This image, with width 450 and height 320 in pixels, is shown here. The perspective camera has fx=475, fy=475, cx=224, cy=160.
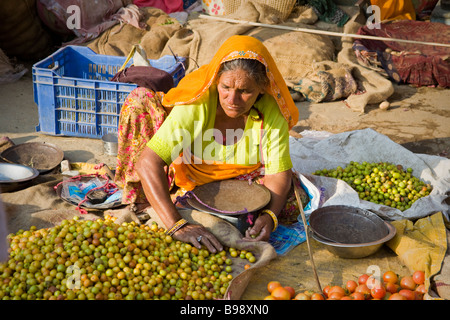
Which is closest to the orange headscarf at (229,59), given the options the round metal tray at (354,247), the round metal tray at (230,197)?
the round metal tray at (230,197)

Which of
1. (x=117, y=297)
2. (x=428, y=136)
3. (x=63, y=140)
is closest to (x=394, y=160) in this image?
(x=428, y=136)

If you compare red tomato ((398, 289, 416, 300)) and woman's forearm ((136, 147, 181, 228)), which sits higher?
woman's forearm ((136, 147, 181, 228))

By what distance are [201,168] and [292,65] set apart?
3.38 meters

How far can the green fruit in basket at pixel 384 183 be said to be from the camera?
145 inches

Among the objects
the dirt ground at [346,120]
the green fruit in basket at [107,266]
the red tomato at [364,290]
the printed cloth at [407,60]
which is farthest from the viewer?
the printed cloth at [407,60]

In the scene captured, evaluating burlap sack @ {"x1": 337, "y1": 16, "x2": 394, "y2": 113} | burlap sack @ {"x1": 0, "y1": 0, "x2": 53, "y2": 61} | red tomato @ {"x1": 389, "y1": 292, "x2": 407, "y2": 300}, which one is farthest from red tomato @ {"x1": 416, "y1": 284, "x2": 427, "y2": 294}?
burlap sack @ {"x1": 0, "y1": 0, "x2": 53, "y2": 61}

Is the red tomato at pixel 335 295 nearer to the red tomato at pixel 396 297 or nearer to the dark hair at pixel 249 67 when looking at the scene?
the red tomato at pixel 396 297

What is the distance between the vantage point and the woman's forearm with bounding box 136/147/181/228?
2.91m

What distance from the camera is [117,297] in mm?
2377

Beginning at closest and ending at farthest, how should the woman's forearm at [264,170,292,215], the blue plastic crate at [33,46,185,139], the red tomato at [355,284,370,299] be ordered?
the red tomato at [355,284,370,299] < the woman's forearm at [264,170,292,215] < the blue plastic crate at [33,46,185,139]

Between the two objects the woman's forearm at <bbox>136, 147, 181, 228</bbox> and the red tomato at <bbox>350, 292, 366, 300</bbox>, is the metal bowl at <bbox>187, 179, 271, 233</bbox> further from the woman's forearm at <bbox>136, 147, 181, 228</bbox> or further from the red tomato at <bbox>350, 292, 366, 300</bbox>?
the red tomato at <bbox>350, 292, 366, 300</bbox>

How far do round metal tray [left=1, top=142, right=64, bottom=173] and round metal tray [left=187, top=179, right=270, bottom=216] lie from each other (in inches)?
61.6

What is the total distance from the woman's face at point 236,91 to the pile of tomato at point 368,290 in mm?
1049

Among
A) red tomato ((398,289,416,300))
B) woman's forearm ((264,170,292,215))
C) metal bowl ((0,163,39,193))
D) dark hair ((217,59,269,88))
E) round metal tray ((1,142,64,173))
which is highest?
dark hair ((217,59,269,88))
